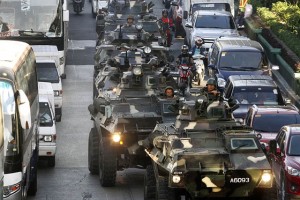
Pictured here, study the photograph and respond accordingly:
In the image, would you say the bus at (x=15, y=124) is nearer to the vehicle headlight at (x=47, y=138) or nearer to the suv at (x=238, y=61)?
the vehicle headlight at (x=47, y=138)

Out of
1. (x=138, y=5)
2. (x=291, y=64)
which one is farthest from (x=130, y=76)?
(x=138, y=5)

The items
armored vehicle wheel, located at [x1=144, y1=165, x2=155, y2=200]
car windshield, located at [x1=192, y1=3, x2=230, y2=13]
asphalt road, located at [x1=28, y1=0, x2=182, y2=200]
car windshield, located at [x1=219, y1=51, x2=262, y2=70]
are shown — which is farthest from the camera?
car windshield, located at [x1=192, y1=3, x2=230, y2=13]

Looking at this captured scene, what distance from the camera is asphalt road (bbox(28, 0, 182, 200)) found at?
26578 millimetres

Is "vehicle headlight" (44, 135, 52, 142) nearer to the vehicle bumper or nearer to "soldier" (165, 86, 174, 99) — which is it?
the vehicle bumper

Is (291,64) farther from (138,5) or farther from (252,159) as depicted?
(252,159)

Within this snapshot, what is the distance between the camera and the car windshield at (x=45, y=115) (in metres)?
29.2

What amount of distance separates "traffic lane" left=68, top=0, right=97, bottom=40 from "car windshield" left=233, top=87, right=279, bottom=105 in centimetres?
2142

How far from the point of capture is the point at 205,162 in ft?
70.3

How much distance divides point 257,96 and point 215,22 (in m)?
14.2

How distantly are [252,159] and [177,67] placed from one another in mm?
18482

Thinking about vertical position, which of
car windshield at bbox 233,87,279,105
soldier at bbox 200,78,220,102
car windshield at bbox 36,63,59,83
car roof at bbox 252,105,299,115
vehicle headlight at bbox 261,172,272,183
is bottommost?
car windshield at bbox 36,63,59,83

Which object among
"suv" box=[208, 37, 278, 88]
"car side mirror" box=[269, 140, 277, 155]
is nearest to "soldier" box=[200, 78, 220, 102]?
"car side mirror" box=[269, 140, 277, 155]

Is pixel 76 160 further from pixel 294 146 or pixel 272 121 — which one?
pixel 294 146

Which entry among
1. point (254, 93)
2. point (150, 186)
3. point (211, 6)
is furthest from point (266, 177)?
point (211, 6)
